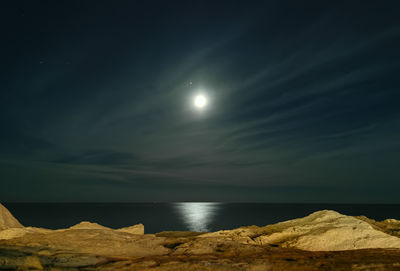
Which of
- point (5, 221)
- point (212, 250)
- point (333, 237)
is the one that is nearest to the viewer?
point (212, 250)

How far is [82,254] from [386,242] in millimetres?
19655

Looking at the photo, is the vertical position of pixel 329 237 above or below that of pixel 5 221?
below

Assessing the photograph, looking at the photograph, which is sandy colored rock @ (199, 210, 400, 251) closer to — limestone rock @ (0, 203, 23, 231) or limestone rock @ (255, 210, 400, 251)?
limestone rock @ (255, 210, 400, 251)

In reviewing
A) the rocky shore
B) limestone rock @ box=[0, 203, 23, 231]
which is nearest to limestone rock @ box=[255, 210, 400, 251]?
the rocky shore

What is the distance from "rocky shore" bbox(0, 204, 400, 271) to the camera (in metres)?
11.0

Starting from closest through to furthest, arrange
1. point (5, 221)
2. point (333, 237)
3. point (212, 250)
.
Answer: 1. point (212, 250)
2. point (333, 237)
3. point (5, 221)

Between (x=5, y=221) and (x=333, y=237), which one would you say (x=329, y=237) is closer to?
(x=333, y=237)

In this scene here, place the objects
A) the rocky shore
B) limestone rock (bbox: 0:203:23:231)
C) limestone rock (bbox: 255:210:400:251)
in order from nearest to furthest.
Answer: the rocky shore → limestone rock (bbox: 255:210:400:251) → limestone rock (bbox: 0:203:23:231)

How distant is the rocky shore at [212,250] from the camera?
11.0 m

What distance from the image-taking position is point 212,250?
14781mm

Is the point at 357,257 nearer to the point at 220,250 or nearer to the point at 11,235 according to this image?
the point at 220,250

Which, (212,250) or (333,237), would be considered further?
(333,237)

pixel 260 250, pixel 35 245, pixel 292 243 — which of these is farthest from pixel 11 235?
pixel 292 243

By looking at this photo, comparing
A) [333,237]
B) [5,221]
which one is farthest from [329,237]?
[5,221]
